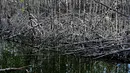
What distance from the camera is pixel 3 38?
10.7 metres

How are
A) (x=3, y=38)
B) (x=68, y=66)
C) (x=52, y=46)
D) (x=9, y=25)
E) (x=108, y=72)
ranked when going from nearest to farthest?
(x=108, y=72) → (x=68, y=66) → (x=52, y=46) → (x=3, y=38) → (x=9, y=25)

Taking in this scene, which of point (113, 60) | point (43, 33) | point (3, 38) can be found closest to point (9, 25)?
point (3, 38)

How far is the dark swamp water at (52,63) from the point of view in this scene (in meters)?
6.10

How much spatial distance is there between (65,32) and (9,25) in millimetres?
3144

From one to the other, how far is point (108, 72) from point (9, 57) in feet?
8.06

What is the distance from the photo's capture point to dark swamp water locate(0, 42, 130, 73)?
6.10m

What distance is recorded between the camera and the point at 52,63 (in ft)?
A: 22.4

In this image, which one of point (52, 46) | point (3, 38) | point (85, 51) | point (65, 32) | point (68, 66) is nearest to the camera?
→ point (68, 66)

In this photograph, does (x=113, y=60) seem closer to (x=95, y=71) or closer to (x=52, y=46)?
(x=95, y=71)

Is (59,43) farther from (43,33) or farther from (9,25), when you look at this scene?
(9,25)

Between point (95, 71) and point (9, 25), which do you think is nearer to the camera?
point (95, 71)

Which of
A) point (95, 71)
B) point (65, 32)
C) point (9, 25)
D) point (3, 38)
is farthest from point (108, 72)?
point (9, 25)

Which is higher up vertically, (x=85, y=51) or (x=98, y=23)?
(x=98, y=23)

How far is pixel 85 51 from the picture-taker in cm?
783
